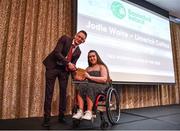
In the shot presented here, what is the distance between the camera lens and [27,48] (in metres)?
2.48

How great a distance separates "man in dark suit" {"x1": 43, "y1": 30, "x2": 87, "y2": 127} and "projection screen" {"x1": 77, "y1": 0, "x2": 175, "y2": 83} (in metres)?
0.64

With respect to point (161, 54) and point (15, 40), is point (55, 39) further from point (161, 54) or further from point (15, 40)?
point (161, 54)

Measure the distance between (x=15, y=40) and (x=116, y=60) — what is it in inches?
59.9

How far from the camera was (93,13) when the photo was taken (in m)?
2.86

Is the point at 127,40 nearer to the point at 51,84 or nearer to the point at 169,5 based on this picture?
the point at 169,5

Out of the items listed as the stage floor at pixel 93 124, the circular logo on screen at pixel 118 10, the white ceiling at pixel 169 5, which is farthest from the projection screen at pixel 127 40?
the stage floor at pixel 93 124

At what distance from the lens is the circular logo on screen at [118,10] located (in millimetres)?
3153

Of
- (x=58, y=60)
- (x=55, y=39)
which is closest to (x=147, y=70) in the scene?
(x=55, y=39)

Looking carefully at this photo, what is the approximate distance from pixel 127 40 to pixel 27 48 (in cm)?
167

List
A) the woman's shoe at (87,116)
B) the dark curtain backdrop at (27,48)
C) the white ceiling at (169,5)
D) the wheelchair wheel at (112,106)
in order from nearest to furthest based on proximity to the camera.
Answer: the woman's shoe at (87,116), the wheelchair wheel at (112,106), the dark curtain backdrop at (27,48), the white ceiling at (169,5)

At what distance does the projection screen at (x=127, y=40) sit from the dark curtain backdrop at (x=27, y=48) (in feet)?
1.18

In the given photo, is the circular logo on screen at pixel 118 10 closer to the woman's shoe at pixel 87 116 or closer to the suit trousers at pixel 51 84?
the suit trousers at pixel 51 84

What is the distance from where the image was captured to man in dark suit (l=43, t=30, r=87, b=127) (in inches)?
71.1

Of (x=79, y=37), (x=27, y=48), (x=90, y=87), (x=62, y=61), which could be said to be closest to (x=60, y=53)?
(x=62, y=61)
